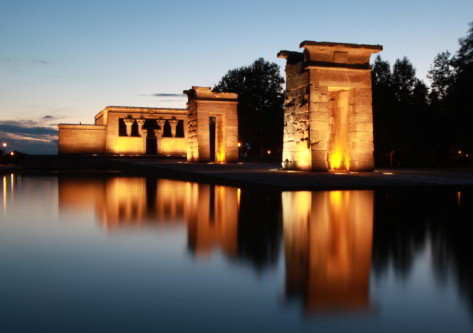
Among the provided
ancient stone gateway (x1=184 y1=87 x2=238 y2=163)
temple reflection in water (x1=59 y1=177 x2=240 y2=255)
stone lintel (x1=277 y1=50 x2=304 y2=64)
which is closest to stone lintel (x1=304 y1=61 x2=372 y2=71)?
stone lintel (x1=277 y1=50 x2=304 y2=64)

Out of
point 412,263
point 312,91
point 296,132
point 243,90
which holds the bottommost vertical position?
point 412,263

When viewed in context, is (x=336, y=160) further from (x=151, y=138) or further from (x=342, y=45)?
(x=151, y=138)

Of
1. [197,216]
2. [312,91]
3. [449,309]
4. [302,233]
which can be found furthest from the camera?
[312,91]

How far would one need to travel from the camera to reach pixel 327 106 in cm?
2019

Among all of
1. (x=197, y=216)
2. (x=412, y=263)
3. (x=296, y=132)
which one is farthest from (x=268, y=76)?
(x=412, y=263)

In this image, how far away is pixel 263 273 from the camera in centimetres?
436

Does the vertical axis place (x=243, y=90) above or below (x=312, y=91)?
above

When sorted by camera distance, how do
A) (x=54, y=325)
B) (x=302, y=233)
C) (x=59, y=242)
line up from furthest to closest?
(x=302, y=233), (x=59, y=242), (x=54, y=325)

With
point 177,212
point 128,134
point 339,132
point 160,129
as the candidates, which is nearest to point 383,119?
point 339,132

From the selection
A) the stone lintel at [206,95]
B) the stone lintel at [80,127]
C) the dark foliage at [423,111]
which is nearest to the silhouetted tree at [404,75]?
the dark foliage at [423,111]

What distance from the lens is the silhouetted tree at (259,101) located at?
4756 cm

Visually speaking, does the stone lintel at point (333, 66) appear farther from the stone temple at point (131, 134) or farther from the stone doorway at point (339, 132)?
the stone temple at point (131, 134)

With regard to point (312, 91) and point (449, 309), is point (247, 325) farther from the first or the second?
point (312, 91)

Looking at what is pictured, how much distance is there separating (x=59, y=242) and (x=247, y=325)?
143 inches
